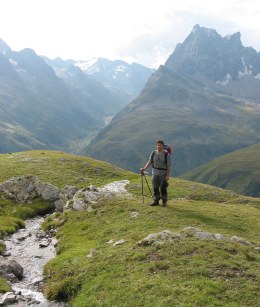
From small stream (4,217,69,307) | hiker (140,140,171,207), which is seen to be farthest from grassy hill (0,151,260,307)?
hiker (140,140,171,207)

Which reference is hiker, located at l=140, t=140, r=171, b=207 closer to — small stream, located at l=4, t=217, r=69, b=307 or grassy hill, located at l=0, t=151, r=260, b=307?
grassy hill, located at l=0, t=151, r=260, b=307

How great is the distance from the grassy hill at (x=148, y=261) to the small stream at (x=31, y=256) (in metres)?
0.70

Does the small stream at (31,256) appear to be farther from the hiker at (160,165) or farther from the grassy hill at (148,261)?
the hiker at (160,165)

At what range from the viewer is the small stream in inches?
882

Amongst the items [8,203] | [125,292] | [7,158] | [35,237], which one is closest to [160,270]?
[125,292]

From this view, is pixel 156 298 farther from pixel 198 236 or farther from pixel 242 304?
pixel 198 236

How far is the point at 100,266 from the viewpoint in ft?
77.5

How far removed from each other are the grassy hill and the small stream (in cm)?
70

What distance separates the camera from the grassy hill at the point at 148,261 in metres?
19.2

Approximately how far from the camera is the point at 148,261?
23.1 meters

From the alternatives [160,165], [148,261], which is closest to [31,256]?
[148,261]

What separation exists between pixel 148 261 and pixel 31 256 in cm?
1132

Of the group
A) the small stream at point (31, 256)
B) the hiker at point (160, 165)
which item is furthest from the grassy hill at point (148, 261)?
the hiker at point (160, 165)

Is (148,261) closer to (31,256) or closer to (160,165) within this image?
(31,256)
